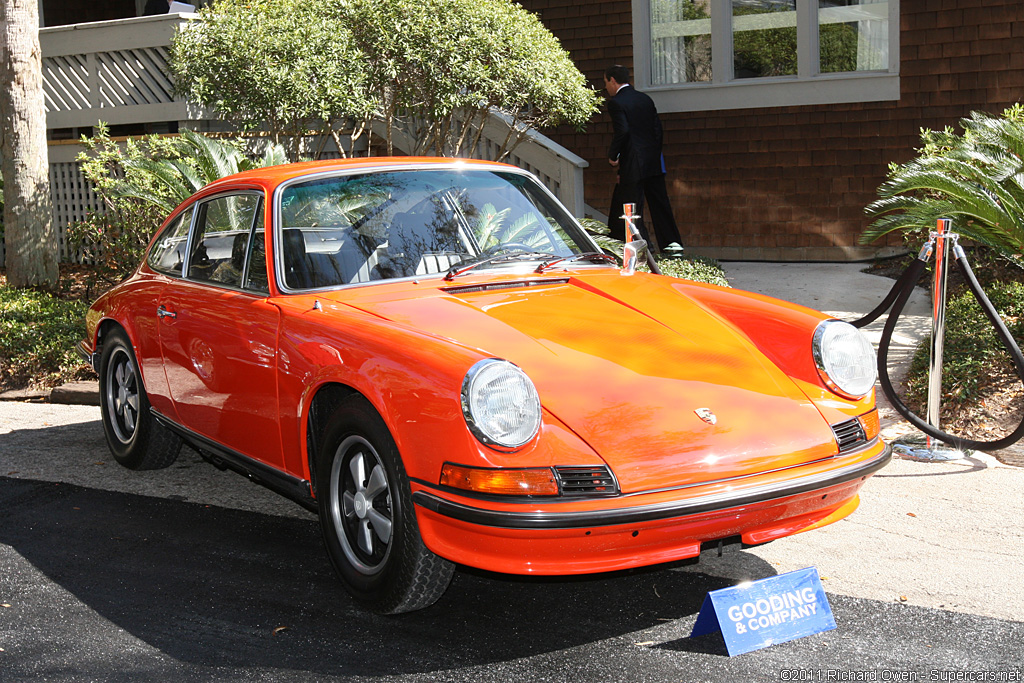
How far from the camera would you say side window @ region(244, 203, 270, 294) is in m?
4.69

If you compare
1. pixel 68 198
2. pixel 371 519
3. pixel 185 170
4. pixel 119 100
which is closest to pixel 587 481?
pixel 371 519

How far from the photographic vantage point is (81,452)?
6.61 metres

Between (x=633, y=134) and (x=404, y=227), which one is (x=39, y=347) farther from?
(x=633, y=134)

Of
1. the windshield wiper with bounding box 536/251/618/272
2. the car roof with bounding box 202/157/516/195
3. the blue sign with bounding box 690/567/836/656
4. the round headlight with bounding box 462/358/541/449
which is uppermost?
the car roof with bounding box 202/157/516/195

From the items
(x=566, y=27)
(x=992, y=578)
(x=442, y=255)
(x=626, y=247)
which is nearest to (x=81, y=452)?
(x=442, y=255)

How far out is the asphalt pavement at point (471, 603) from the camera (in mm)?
3508

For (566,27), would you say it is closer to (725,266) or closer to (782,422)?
(725,266)

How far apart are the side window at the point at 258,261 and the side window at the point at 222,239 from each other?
5 cm

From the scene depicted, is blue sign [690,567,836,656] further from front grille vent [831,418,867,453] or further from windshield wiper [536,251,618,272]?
windshield wiper [536,251,618,272]

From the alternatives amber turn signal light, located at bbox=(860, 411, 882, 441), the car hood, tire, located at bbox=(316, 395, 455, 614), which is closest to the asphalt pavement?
tire, located at bbox=(316, 395, 455, 614)

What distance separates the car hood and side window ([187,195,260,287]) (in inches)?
34.4

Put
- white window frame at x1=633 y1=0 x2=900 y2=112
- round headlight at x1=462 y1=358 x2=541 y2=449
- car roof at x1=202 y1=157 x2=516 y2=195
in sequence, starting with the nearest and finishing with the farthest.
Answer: round headlight at x1=462 y1=358 x2=541 y2=449, car roof at x1=202 y1=157 x2=516 y2=195, white window frame at x1=633 y1=0 x2=900 y2=112

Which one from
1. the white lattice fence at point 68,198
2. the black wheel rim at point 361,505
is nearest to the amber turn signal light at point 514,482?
the black wheel rim at point 361,505

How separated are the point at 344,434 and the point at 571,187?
28.3 ft
